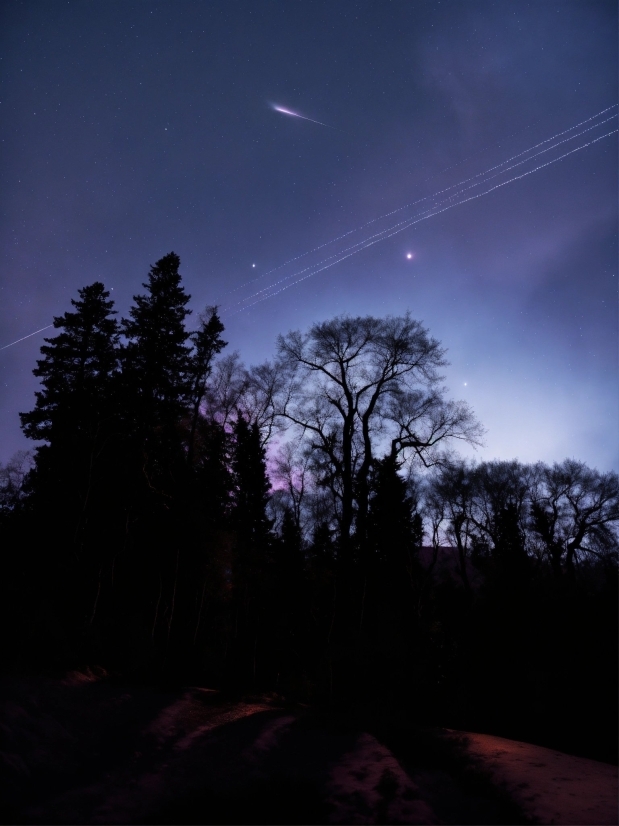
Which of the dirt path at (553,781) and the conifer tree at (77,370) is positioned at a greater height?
the conifer tree at (77,370)

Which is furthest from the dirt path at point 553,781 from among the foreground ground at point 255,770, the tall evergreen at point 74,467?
the tall evergreen at point 74,467

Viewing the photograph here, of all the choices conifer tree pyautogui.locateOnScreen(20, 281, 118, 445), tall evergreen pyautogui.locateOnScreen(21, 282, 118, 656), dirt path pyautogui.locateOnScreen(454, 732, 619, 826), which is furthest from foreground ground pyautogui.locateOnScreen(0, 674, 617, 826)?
conifer tree pyautogui.locateOnScreen(20, 281, 118, 445)

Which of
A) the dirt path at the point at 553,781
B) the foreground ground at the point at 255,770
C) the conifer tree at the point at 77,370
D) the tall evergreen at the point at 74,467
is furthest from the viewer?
the conifer tree at the point at 77,370

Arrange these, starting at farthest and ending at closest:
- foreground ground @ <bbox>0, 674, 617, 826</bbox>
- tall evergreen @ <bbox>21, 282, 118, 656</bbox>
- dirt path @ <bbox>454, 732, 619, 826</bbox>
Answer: tall evergreen @ <bbox>21, 282, 118, 656</bbox>
dirt path @ <bbox>454, 732, 619, 826</bbox>
foreground ground @ <bbox>0, 674, 617, 826</bbox>

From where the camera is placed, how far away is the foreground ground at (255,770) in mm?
5793

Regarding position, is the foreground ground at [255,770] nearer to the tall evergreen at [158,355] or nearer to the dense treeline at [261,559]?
the dense treeline at [261,559]

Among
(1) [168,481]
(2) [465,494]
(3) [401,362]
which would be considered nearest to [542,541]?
(2) [465,494]

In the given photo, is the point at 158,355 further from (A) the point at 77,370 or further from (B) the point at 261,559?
(B) the point at 261,559

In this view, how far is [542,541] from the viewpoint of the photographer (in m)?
34.2

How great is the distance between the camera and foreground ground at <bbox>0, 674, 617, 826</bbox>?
5.79 metres

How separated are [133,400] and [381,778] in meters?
18.8

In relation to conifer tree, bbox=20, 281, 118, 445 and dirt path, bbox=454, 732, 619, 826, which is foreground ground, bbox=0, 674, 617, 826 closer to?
dirt path, bbox=454, 732, 619, 826

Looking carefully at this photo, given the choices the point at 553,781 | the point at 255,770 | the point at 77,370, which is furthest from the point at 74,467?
the point at 553,781

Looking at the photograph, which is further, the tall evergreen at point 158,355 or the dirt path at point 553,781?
the tall evergreen at point 158,355
